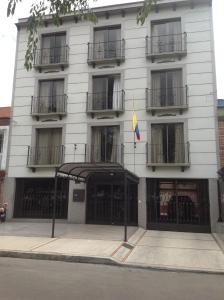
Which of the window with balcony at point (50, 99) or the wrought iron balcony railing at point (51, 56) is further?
the wrought iron balcony railing at point (51, 56)

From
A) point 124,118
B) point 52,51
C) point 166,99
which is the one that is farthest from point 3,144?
point 166,99

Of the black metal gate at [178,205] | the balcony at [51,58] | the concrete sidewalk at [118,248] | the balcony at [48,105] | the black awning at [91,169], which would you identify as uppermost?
the balcony at [51,58]

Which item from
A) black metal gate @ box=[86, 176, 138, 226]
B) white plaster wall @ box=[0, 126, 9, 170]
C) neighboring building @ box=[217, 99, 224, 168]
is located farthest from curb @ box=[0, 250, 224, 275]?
white plaster wall @ box=[0, 126, 9, 170]

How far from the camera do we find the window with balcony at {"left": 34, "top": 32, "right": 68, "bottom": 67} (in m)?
18.3

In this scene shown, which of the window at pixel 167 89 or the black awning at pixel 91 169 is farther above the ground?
the window at pixel 167 89

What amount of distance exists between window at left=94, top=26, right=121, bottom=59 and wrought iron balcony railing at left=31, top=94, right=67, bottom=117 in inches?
126

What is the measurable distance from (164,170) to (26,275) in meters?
10.3

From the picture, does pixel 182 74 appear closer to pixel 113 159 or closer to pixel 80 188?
pixel 113 159

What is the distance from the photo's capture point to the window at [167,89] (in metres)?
16.4

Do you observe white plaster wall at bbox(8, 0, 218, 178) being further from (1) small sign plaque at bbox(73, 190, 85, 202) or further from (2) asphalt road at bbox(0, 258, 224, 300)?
(2) asphalt road at bbox(0, 258, 224, 300)

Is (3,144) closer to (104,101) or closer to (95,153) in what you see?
(95,153)

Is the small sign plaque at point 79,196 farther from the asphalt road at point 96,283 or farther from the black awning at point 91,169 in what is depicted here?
the asphalt road at point 96,283

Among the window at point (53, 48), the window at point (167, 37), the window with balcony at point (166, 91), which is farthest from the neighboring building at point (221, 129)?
the window at point (53, 48)

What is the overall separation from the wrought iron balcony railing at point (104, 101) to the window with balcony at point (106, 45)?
1.90 metres
